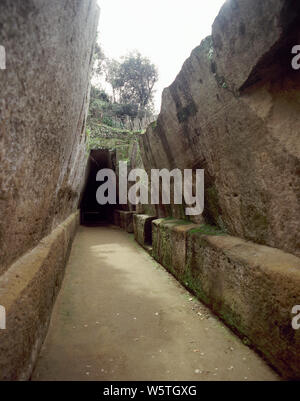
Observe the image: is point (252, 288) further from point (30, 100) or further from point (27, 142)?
point (30, 100)

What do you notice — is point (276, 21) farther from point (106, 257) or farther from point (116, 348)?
point (106, 257)

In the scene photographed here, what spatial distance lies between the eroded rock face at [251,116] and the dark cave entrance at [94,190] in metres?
9.85

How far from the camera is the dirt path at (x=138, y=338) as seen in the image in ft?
7.28

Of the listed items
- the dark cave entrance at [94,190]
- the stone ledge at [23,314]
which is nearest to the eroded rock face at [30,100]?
the stone ledge at [23,314]

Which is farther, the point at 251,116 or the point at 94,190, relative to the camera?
the point at 94,190

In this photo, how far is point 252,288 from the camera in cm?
249

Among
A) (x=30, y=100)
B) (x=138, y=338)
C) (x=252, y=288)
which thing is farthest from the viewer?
(x=138, y=338)

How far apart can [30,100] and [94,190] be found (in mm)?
19406

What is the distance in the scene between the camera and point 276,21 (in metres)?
2.14

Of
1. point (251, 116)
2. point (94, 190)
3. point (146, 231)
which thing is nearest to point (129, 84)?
point (94, 190)

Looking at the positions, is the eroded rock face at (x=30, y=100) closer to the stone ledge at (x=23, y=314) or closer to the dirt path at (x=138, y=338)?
the stone ledge at (x=23, y=314)

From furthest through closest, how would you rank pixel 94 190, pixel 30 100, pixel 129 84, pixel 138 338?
pixel 129 84, pixel 94 190, pixel 138 338, pixel 30 100

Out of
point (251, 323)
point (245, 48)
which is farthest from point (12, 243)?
point (245, 48)
